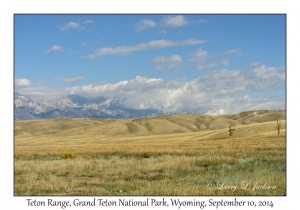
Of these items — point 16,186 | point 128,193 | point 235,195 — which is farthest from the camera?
point 16,186

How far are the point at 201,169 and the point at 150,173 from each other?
3.83 m

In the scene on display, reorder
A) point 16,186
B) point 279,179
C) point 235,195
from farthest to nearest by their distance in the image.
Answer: point 16,186
point 279,179
point 235,195

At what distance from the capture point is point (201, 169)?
77.9 ft

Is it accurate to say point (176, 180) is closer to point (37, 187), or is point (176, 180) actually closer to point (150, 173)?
point (150, 173)

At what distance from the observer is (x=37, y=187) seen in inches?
704

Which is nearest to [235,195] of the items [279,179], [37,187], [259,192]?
[259,192]

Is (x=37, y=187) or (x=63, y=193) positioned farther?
(x=37, y=187)

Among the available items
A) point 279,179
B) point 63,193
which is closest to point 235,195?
point 279,179
